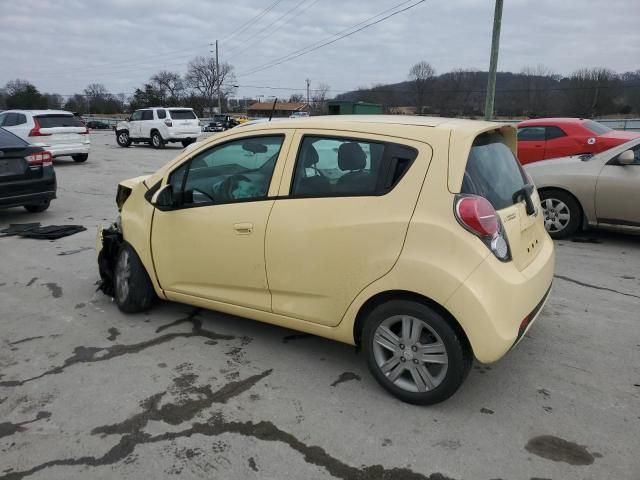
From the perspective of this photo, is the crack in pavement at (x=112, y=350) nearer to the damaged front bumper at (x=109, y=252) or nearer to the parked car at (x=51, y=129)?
the damaged front bumper at (x=109, y=252)

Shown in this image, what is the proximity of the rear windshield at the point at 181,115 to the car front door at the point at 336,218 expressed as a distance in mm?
21464

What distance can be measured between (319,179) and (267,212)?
0.41 meters

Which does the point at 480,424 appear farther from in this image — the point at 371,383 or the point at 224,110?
the point at 224,110

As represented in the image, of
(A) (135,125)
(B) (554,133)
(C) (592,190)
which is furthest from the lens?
(A) (135,125)

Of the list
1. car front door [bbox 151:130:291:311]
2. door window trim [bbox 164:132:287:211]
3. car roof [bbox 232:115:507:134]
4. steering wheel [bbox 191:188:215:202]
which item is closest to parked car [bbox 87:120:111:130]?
door window trim [bbox 164:132:287:211]

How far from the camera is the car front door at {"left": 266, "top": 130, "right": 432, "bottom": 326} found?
2.83m

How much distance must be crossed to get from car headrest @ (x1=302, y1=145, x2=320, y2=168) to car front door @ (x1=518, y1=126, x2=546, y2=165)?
→ 863 centimetres

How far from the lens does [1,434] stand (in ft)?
8.85

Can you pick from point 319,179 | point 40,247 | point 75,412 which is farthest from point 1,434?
point 40,247

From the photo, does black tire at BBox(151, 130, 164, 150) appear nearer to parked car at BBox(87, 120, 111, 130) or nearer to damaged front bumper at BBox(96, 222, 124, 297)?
damaged front bumper at BBox(96, 222, 124, 297)

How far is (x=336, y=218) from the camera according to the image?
9.80 feet

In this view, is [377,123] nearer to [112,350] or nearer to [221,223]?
[221,223]

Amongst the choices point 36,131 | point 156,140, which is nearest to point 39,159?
point 36,131

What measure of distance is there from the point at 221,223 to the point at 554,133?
30.8 ft
